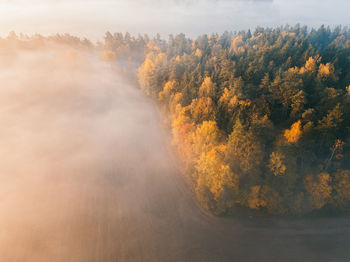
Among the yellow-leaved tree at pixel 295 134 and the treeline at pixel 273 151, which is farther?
the yellow-leaved tree at pixel 295 134

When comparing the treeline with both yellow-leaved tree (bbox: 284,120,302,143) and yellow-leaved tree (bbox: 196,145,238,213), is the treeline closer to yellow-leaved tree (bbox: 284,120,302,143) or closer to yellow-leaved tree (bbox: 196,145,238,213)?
yellow-leaved tree (bbox: 284,120,302,143)

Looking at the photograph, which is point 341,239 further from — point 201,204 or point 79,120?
point 79,120

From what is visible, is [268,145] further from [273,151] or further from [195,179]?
[195,179]

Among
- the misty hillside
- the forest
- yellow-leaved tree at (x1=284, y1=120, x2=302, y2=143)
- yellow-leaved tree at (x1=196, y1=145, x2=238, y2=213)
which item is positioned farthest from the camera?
yellow-leaved tree at (x1=284, y1=120, x2=302, y2=143)

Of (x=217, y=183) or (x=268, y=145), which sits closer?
(x=217, y=183)

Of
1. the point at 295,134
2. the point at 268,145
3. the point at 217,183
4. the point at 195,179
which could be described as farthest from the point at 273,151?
the point at 195,179

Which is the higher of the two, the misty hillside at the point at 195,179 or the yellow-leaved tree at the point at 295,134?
the yellow-leaved tree at the point at 295,134

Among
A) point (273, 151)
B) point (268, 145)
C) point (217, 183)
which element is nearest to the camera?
point (217, 183)

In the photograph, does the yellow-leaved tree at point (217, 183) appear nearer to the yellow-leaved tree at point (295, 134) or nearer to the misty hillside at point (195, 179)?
the misty hillside at point (195, 179)

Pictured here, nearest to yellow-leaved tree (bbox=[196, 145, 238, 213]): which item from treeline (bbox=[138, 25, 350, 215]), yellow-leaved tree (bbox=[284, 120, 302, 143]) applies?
treeline (bbox=[138, 25, 350, 215])

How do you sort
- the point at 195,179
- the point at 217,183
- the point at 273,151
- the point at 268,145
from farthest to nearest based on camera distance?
the point at 195,179
the point at 268,145
the point at 273,151
the point at 217,183

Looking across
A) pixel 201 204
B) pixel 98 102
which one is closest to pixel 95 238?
pixel 201 204

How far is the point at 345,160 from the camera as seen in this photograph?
25703 millimetres

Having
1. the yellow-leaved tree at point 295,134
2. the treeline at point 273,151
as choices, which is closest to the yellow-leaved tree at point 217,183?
the treeline at point 273,151
